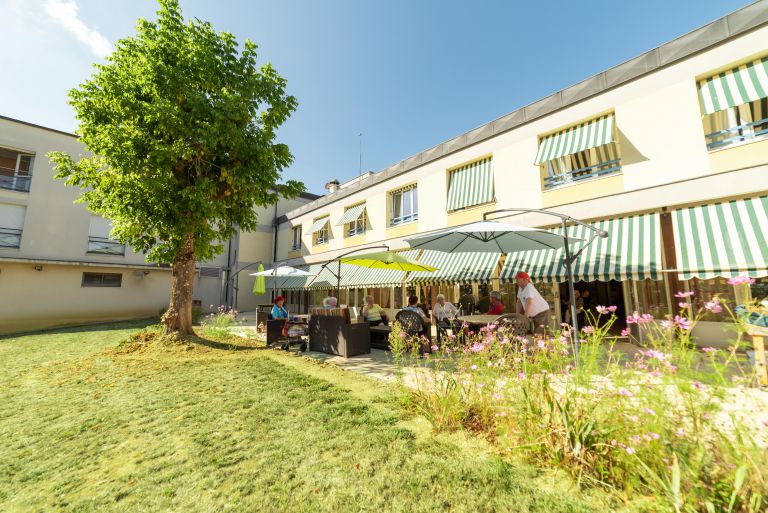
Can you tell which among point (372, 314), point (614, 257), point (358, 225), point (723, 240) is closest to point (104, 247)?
point (358, 225)

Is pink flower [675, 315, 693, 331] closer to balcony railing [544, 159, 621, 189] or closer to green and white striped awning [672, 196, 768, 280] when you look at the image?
green and white striped awning [672, 196, 768, 280]

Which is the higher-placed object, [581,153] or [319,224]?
[581,153]

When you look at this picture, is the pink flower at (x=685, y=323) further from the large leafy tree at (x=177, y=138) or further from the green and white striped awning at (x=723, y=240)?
the large leafy tree at (x=177, y=138)

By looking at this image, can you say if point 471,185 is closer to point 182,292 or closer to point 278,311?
point 278,311

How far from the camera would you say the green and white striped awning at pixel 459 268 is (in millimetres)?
9992

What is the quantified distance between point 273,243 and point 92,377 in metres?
19.5

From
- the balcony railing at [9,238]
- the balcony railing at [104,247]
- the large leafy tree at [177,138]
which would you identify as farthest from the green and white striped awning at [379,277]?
the balcony railing at [9,238]

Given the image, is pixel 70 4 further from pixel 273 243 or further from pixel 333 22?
pixel 273 243

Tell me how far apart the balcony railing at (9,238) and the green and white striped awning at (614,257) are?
81.4ft

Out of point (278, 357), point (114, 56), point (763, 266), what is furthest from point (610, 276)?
point (114, 56)

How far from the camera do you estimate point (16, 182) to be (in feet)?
54.7

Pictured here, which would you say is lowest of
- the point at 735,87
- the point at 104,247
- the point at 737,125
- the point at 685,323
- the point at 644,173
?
the point at 685,323

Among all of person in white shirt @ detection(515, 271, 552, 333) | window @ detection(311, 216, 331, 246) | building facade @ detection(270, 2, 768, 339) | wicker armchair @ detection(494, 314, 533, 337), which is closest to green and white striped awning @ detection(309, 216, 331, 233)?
window @ detection(311, 216, 331, 246)

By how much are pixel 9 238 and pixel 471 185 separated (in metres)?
24.2
